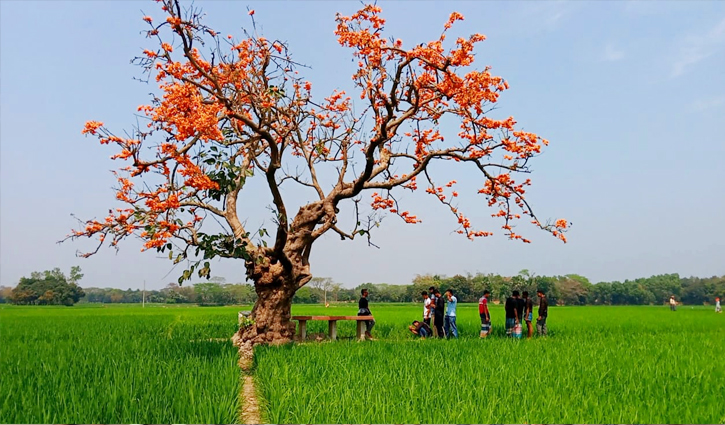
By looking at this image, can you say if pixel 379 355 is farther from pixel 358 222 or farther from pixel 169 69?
pixel 169 69

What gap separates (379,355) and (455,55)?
18.1 ft

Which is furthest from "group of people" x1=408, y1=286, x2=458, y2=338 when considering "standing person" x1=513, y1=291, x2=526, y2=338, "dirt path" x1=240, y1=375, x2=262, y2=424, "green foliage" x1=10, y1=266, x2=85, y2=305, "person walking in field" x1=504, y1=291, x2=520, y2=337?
"green foliage" x1=10, y1=266, x2=85, y2=305

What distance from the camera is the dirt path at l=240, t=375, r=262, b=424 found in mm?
5602

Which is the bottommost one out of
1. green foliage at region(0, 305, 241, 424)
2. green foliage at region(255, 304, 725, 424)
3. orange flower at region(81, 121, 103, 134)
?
green foliage at region(255, 304, 725, 424)

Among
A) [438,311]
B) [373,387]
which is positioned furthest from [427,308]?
[373,387]

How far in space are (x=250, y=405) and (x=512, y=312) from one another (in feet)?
29.1

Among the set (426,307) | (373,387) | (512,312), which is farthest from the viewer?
(426,307)

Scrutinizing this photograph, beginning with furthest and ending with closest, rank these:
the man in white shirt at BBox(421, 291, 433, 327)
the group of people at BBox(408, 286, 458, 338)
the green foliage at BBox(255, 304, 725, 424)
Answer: the man in white shirt at BBox(421, 291, 433, 327) < the group of people at BBox(408, 286, 458, 338) < the green foliage at BBox(255, 304, 725, 424)

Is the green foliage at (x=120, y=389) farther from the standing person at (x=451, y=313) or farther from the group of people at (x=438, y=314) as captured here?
the group of people at (x=438, y=314)

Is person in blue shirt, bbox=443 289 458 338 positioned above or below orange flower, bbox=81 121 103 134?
below

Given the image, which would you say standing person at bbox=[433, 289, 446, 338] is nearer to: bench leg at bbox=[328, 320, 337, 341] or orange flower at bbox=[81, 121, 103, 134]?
bench leg at bbox=[328, 320, 337, 341]

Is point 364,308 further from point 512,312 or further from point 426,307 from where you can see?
point 512,312

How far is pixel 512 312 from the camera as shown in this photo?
1354 cm

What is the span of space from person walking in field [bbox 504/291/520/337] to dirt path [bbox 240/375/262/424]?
303 inches
